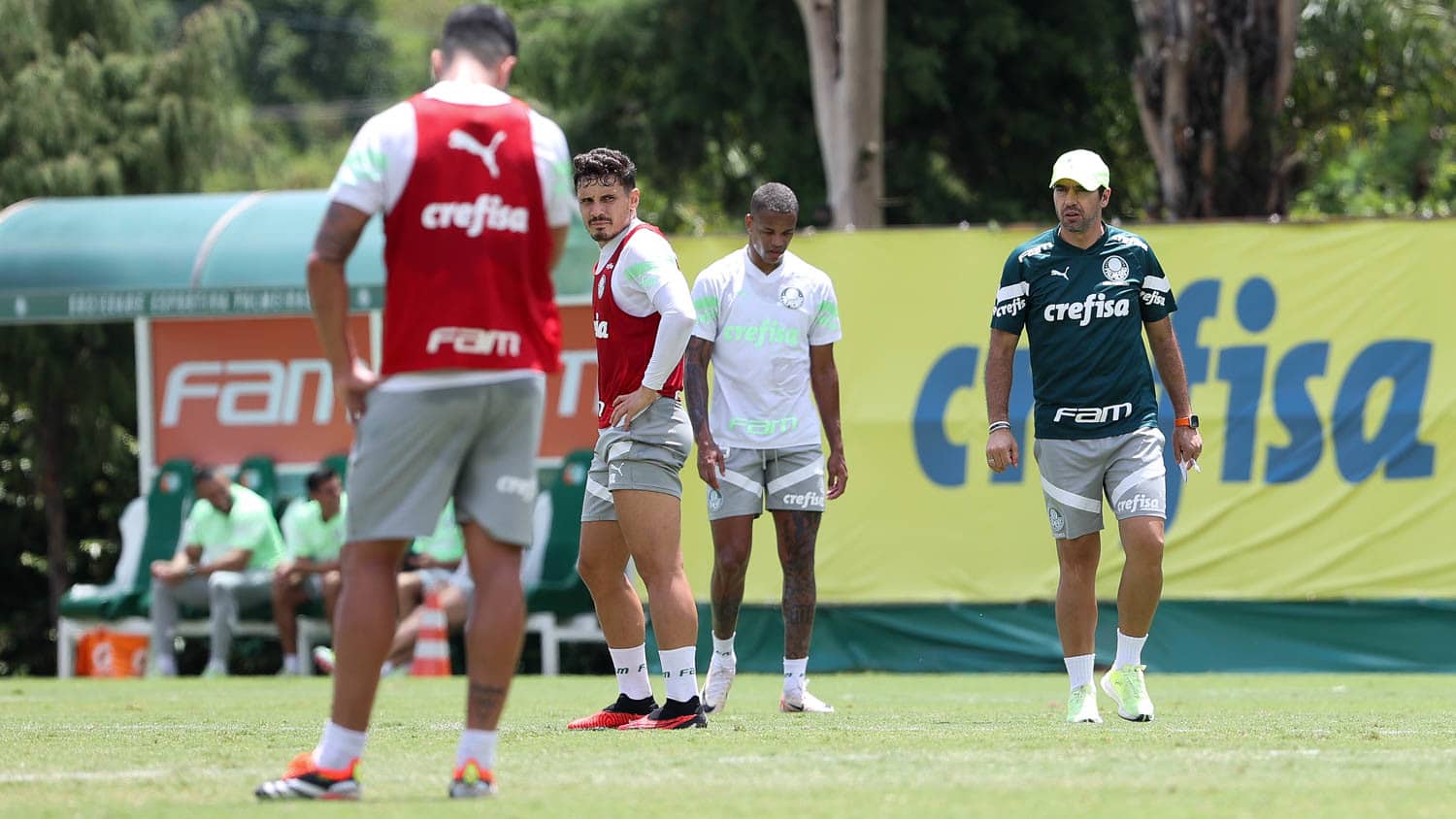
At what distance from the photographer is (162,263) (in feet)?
59.9

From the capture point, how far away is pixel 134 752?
7.35 m

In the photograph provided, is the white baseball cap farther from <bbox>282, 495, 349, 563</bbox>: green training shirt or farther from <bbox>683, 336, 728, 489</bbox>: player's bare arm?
<bbox>282, 495, 349, 563</bbox>: green training shirt

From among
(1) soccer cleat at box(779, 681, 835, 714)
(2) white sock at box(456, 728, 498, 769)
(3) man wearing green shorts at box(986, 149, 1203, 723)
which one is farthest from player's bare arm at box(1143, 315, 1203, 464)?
(2) white sock at box(456, 728, 498, 769)

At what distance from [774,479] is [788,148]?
508 inches

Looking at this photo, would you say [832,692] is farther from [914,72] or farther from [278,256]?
Result: [914,72]

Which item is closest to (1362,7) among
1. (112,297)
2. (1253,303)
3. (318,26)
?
(1253,303)

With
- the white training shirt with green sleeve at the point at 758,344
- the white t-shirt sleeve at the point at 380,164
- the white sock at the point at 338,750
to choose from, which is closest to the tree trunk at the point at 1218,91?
the white training shirt with green sleeve at the point at 758,344

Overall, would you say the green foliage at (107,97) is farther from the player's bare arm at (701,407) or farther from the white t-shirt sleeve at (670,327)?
the white t-shirt sleeve at (670,327)

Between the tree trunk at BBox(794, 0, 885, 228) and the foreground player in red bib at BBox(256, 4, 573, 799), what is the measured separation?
13234 millimetres

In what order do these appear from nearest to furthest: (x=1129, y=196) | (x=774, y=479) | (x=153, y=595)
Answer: (x=774, y=479) < (x=153, y=595) < (x=1129, y=196)

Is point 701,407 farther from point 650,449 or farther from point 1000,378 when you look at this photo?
point 1000,378

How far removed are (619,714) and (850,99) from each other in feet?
37.0

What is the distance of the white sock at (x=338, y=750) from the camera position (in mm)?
5633

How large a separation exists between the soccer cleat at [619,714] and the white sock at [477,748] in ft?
8.85
